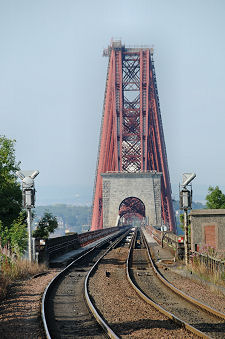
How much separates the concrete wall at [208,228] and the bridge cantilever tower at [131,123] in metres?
65.6

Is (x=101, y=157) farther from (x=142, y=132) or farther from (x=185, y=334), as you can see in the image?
(x=185, y=334)

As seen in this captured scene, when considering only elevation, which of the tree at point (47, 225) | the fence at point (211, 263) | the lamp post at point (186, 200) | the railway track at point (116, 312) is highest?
the lamp post at point (186, 200)

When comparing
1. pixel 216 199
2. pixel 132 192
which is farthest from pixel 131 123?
pixel 216 199

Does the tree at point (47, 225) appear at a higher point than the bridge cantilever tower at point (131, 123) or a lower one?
lower

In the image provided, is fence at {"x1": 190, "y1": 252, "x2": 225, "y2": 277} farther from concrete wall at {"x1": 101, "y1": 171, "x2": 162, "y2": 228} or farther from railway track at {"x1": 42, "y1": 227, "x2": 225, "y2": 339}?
concrete wall at {"x1": 101, "y1": 171, "x2": 162, "y2": 228}

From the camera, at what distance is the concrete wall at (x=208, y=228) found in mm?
23188

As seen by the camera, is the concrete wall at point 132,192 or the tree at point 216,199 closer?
the tree at point 216,199

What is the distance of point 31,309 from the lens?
1202 cm

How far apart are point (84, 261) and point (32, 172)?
5.53 m

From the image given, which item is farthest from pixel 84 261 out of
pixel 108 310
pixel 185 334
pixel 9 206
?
pixel 185 334

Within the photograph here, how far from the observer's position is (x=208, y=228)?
77.3ft

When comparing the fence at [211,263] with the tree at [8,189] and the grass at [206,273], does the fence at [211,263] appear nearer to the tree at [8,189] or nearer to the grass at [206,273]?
the grass at [206,273]

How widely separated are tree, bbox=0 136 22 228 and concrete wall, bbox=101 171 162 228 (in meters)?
50.2

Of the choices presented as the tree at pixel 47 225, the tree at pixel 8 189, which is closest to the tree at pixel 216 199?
the tree at pixel 47 225
